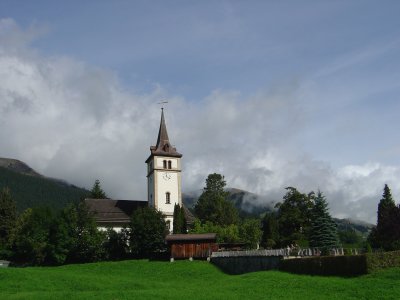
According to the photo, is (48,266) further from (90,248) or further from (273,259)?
(273,259)

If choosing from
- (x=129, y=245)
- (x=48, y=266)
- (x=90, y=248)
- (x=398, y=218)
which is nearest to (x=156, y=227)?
(x=129, y=245)

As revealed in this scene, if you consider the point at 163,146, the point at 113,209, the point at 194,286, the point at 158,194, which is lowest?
the point at 194,286

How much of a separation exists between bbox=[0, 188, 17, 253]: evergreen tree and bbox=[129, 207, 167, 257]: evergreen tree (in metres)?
15.5

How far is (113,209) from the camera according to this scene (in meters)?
67.0

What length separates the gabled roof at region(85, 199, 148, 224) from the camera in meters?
64.4

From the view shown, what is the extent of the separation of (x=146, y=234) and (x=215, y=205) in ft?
106

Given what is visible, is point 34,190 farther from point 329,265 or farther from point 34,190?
point 329,265

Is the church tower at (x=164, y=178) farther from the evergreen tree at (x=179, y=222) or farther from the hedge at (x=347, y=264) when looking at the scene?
the hedge at (x=347, y=264)

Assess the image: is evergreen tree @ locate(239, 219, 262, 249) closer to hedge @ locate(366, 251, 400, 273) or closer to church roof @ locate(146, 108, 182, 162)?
church roof @ locate(146, 108, 182, 162)

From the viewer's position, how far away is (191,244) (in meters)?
54.2

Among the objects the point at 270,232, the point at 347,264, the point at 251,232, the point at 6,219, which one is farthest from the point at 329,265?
the point at 6,219

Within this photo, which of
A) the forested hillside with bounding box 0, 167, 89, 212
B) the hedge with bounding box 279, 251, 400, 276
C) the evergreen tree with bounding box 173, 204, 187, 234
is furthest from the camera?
the forested hillside with bounding box 0, 167, 89, 212

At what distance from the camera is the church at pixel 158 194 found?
65.2 meters

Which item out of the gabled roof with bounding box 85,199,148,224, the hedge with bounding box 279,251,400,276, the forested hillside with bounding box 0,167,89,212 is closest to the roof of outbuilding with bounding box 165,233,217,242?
the gabled roof with bounding box 85,199,148,224
